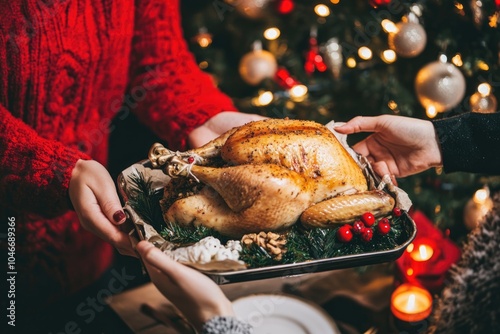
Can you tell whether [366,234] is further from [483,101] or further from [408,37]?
[483,101]

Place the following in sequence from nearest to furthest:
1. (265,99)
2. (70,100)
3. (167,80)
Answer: (70,100) → (167,80) → (265,99)

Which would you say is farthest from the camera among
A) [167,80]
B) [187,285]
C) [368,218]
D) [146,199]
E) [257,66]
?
[257,66]

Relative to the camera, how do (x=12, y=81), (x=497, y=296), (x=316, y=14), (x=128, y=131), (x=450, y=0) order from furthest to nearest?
(x=128, y=131) → (x=316, y=14) → (x=450, y=0) → (x=12, y=81) → (x=497, y=296)

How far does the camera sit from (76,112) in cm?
146

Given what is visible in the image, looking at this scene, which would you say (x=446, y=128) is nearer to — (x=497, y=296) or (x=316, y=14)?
(x=497, y=296)

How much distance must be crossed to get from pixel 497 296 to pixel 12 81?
4.50 feet

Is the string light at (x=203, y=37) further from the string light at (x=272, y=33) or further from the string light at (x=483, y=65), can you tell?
the string light at (x=483, y=65)

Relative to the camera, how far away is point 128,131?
2.55 metres

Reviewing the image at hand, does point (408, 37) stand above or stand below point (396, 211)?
above

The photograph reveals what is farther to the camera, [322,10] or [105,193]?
[322,10]

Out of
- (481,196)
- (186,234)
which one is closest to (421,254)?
(481,196)

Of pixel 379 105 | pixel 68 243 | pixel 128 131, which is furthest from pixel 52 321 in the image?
pixel 379 105

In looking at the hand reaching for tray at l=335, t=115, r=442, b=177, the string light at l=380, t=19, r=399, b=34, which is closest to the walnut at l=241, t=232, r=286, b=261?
the hand reaching for tray at l=335, t=115, r=442, b=177

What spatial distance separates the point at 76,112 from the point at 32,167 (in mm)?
235
